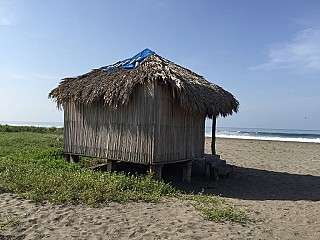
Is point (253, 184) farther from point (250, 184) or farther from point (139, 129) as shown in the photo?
point (139, 129)

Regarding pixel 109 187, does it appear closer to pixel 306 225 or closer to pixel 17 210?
pixel 17 210

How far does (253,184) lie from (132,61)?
19.0ft

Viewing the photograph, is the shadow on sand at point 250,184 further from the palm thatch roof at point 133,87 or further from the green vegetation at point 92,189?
the palm thatch roof at point 133,87

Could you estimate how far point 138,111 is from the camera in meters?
9.70

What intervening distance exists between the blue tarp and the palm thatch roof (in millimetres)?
256

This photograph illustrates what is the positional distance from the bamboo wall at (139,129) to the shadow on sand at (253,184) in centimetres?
Result: 100

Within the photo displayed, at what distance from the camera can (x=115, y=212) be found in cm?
670

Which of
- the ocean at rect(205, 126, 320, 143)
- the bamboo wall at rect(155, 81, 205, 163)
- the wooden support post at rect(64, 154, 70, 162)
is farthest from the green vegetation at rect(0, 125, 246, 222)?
the ocean at rect(205, 126, 320, 143)

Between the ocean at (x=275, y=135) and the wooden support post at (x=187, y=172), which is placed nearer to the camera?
the wooden support post at (x=187, y=172)

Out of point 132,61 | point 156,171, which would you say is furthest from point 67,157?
point 132,61

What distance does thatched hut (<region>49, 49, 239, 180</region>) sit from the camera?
31.1 feet

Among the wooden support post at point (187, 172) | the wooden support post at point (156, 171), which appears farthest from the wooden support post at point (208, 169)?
the wooden support post at point (156, 171)

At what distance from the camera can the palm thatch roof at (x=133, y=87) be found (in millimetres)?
9352

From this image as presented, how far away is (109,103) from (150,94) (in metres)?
1.26
